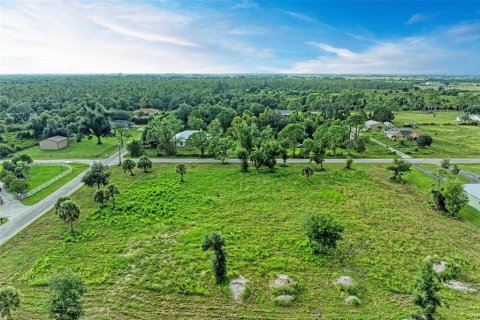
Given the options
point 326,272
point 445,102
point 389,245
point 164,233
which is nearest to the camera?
point 326,272

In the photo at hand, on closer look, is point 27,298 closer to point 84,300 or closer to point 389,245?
point 84,300

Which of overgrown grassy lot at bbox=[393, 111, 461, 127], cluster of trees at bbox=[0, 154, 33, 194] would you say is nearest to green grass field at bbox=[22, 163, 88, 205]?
cluster of trees at bbox=[0, 154, 33, 194]

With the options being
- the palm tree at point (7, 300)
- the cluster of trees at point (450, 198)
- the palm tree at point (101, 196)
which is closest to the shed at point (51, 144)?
the palm tree at point (101, 196)

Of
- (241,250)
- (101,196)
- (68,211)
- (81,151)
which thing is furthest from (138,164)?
(241,250)

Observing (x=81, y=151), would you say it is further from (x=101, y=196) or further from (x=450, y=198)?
(x=450, y=198)

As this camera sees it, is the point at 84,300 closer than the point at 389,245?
Yes

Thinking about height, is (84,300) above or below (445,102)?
below

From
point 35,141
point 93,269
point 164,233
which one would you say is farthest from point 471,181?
point 35,141

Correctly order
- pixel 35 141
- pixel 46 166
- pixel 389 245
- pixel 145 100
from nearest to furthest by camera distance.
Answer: pixel 389 245
pixel 46 166
pixel 35 141
pixel 145 100
